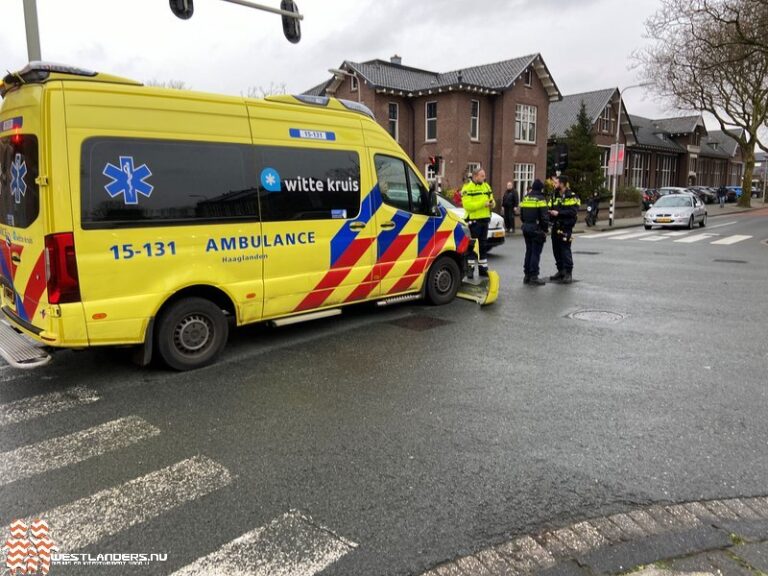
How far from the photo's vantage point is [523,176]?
119 feet

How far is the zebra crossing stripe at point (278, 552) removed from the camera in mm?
2697

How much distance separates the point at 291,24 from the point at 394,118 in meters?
22.4

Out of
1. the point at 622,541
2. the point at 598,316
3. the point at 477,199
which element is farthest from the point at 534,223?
the point at 622,541

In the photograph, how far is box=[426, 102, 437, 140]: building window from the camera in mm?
33344

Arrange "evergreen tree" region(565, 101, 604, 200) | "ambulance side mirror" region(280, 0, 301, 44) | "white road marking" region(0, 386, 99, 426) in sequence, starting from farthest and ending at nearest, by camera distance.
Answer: "evergreen tree" region(565, 101, 604, 200) → "ambulance side mirror" region(280, 0, 301, 44) → "white road marking" region(0, 386, 99, 426)

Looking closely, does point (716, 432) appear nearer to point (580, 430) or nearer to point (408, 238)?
point (580, 430)

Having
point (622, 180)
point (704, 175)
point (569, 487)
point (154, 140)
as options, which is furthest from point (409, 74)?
point (704, 175)

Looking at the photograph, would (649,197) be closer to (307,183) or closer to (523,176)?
(523,176)

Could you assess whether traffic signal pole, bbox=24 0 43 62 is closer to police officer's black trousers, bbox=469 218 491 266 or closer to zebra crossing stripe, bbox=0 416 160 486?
zebra crossing stripe, bbox=0 416 160 486

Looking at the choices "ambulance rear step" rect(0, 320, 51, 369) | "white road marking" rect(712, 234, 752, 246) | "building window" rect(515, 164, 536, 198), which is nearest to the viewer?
"ambulance rear step" rect(0, 320, 51, 369)

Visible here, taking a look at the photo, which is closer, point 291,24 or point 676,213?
point 291,24

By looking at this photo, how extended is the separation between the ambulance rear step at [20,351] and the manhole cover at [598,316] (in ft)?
20.6

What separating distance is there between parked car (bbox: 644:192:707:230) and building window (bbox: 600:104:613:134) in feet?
85.0

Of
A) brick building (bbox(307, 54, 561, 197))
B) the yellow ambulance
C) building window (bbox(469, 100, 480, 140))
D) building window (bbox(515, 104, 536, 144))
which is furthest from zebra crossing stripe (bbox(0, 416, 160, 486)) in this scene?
building window (bbox(515, 104, 536, 144))
